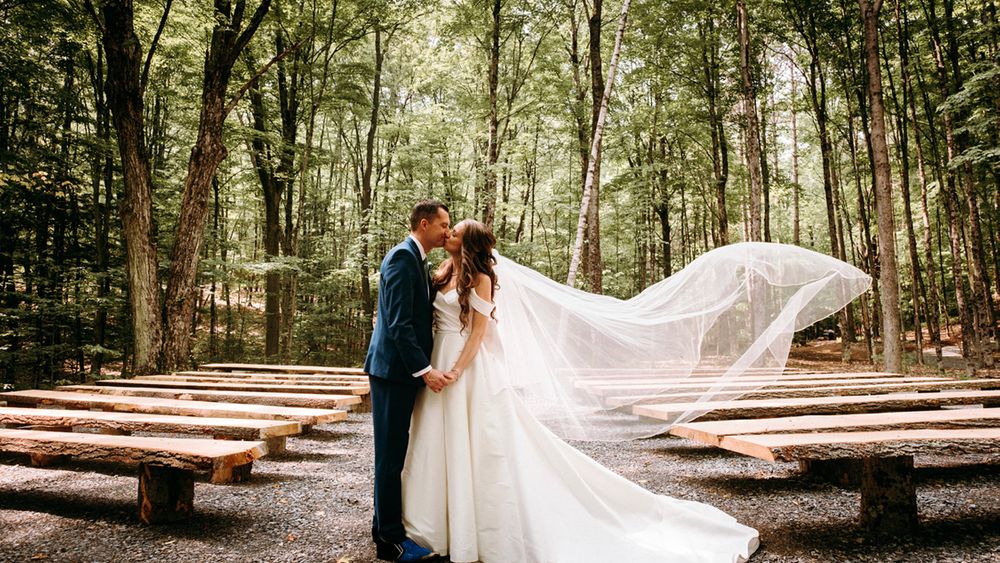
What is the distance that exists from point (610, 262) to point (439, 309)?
62.9 feet

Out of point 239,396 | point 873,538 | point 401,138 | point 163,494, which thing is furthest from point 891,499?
point 401,138

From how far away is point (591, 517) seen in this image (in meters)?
2.79

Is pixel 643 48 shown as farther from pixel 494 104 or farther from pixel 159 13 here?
pixel 159 13

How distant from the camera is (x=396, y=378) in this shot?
268cm

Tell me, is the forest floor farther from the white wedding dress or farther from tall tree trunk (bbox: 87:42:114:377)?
tall tree trunk (bbox: 87:42:114:377)

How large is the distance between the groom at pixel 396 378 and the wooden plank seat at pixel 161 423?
1172 mm

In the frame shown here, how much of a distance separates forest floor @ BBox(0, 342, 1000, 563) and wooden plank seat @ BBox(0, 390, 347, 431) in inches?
21.5

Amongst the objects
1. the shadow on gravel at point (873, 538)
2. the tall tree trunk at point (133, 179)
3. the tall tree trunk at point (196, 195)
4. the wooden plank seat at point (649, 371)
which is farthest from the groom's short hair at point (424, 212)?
the tall tree trunk at point (133, 179)

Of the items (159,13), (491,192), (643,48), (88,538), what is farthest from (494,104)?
(88,538)

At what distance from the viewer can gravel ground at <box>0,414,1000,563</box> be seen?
8.82 feet

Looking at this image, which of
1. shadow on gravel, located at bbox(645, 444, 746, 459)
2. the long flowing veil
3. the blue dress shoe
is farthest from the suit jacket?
shadow on gravel, located at bbox(645, 444, 746, 459)

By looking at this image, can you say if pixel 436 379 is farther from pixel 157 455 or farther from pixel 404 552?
pixel 157 455

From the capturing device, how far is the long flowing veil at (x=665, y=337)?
3.28 m

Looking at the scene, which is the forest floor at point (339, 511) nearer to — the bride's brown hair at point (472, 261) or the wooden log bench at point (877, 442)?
the wooden log bench at point (877, 442)
